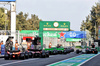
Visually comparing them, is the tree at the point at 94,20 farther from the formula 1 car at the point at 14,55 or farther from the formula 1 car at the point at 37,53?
the formula 1 car at the point at 14,55

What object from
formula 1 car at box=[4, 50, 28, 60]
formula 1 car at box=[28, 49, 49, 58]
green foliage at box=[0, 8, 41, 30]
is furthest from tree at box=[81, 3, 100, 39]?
formula 1 car at box=[4, 50, 28, 60]

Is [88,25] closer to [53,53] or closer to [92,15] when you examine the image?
[92,15]

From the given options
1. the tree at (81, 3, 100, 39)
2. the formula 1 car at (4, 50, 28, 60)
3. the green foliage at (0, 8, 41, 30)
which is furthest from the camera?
the tree at (81, 3, 100, 39)

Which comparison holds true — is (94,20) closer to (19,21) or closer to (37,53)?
(19,21)

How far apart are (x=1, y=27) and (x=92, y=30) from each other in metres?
33.0

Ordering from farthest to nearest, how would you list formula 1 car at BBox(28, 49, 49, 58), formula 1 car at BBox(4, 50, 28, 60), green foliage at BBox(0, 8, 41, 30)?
green foliage at BBox(0, 8, 41, 30), formula 1 car at BBox(28, 49, 49, 58), formula 1 car at BBox(4, 50, 28, 60)

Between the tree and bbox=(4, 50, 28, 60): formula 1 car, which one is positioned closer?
bbox=(4, 50, 28, 60): formula 1 car

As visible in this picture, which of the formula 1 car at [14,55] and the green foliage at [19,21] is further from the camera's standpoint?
the green foliage at [19,21]

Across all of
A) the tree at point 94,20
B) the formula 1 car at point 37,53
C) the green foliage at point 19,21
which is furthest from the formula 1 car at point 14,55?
the tree at point 94,20

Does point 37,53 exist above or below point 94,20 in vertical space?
below

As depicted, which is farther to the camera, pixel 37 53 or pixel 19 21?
pixel 19 21

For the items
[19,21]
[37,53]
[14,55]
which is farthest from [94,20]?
[14,55]

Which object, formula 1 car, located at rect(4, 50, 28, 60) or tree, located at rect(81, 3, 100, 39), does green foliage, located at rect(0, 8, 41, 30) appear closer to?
tree, located at rect(81, 3, 100, 39)

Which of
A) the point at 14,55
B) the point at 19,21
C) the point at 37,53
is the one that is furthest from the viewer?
the point at 19,21
